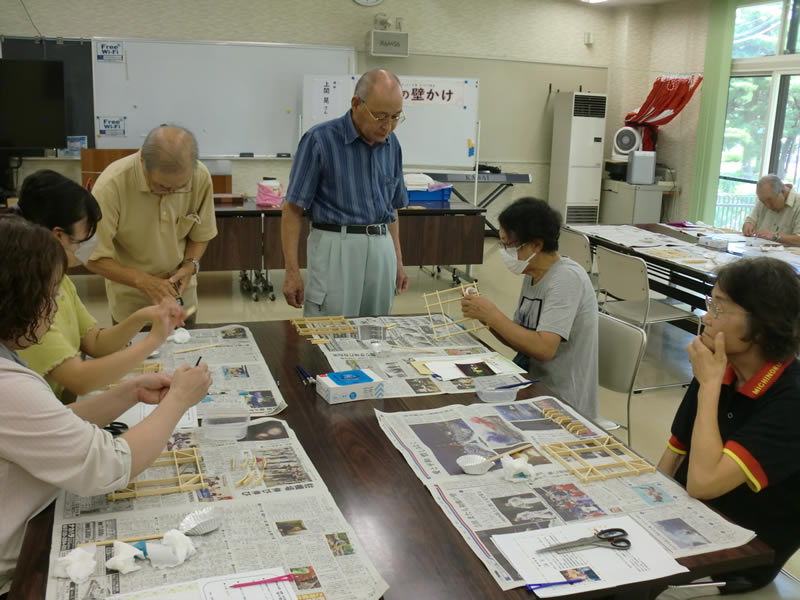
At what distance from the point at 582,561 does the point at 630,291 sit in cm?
329

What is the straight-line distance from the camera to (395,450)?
1.71 meters

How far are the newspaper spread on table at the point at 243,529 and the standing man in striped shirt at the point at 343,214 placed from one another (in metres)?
A: 1.50

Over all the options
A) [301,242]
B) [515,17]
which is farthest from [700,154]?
[301,242]

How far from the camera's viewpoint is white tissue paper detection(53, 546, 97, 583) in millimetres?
1173

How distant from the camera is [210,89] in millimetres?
7000

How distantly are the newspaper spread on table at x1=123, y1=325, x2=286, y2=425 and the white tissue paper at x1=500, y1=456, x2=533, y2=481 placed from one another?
2.10 feet

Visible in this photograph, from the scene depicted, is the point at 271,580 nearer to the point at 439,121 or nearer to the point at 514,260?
the point at 514,260

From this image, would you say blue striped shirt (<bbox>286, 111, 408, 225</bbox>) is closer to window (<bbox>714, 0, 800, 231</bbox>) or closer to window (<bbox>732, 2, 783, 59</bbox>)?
window (<bbox>714, 0, 800, 231</bbox>)

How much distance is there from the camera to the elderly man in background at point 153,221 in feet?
8.26

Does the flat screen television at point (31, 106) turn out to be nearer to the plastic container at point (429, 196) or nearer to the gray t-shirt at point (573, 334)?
the plastic container at point (429, 196)

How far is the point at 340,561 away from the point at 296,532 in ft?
0.40

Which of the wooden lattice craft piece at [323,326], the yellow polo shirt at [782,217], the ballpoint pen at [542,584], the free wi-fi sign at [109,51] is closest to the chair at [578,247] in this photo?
the yellow polo shirt at [782,217]

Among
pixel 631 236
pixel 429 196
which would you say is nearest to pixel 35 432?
pixel 631 236

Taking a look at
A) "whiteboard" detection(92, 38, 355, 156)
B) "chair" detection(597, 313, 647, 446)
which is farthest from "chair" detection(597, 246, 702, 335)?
"whiteboard" detection(92, 38, 355, 156)
